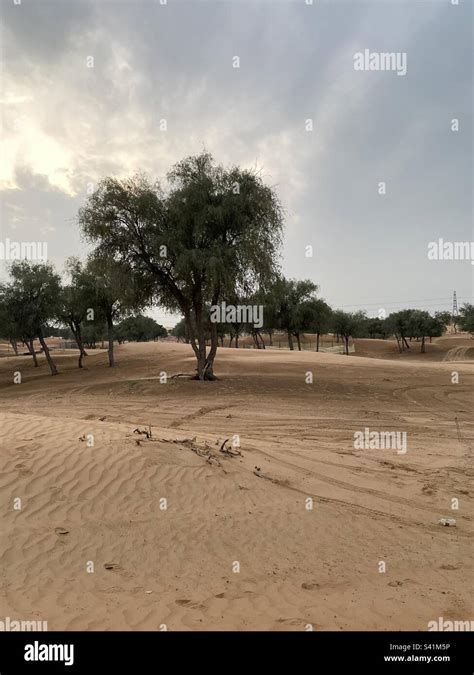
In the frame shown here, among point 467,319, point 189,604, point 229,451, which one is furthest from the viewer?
point 467,319

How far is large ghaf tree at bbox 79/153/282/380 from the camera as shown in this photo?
57.3ft

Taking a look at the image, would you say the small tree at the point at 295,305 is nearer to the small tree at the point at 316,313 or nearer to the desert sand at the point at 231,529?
the small tree at the point at 316,313

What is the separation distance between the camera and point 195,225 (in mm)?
17625

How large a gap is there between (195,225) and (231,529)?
14446 mm

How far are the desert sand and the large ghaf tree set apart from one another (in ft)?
29.1

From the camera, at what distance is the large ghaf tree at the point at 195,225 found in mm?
17469

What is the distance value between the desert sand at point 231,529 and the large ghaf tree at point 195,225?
887 centimetres

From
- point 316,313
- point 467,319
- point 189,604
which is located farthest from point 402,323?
point 189,604

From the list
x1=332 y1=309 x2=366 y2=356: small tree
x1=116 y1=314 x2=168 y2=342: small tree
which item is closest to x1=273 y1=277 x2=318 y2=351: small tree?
x1=332 y1=309 x2=366 y2=356: small tree

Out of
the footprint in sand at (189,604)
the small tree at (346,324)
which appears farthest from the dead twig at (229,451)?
the small tree at (346,324)

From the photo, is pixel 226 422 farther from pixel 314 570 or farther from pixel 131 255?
pixel 131 255
